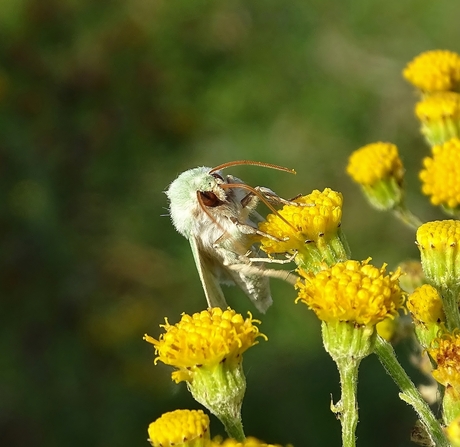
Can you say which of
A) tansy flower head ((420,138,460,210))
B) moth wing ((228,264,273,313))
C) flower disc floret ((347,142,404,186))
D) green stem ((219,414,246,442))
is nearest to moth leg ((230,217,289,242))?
moth wing ((228,264,273,313))

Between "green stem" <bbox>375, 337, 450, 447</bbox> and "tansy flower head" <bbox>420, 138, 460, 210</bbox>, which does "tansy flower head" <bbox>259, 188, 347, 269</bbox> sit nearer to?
"green stem" <bbox>375, 337, 450, 447</bbox>

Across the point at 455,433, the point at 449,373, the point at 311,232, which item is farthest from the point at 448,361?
the point at 311,232

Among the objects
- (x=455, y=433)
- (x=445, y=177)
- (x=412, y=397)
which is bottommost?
(x=455, y=433)

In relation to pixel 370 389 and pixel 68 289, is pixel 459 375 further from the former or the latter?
pixel 68 289

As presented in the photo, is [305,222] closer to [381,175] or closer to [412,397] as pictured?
[412,397]

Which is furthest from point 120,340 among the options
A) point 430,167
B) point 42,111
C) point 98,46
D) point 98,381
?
point 430,167
